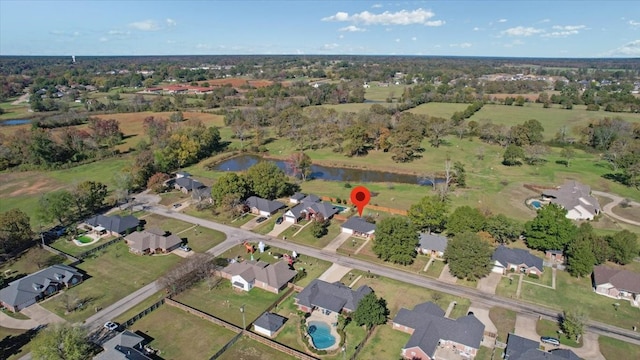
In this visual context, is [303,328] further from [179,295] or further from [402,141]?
[402,141]

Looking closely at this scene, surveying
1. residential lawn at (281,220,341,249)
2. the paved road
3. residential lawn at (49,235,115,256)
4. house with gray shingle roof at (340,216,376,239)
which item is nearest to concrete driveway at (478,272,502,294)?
house with gray shingle roof at (340,216,376,239)

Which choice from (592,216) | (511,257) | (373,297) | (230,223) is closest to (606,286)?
(511,257)

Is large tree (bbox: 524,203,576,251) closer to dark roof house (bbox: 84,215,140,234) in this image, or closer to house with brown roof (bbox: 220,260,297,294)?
house with brown roof (bbox: 220,260,297,294)

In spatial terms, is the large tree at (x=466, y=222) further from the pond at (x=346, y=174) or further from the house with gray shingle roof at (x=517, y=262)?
the pond at (x=346, y=174)

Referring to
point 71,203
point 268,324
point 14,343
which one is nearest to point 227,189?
point 71,203

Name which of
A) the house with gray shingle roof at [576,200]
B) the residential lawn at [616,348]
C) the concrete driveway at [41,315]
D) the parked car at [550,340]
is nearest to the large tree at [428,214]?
the parked car at [550,340]

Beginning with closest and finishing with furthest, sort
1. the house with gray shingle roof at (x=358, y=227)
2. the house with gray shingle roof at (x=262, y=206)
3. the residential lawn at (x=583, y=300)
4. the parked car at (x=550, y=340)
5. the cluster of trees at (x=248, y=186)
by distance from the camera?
the parked car at (x=550, y=340) → the residential lawn at (x=583, y=300) → the house with gray shingle roof at (x=358, y=227) → the cluster of trees at (x=248, y=186) → the house with gray shingle roof at (x=262, y=206)

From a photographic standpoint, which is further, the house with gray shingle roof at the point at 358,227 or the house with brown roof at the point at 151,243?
the house with gray shingle roof at the point at 358,227
